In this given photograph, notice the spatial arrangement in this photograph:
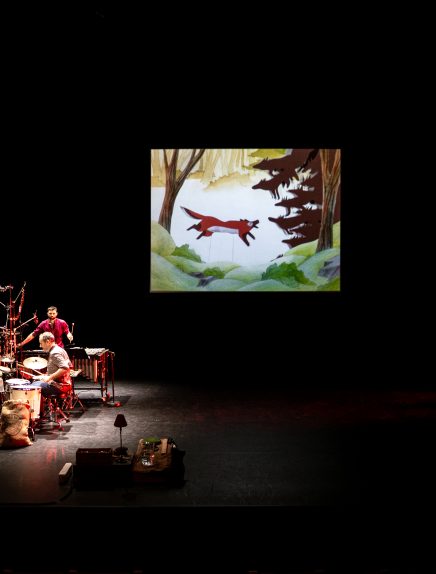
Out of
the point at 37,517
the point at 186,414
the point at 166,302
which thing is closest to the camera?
the point at 37,517

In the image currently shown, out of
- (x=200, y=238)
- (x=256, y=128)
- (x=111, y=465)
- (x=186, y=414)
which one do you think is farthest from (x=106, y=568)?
(x=256, y=128)

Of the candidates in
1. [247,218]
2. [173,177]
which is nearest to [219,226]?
[247,218]

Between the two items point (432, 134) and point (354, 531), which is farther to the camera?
point (432, 134)

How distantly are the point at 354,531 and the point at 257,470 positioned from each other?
50.8 inches

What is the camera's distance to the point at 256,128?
994 cm

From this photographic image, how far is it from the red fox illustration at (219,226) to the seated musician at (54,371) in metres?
3.70

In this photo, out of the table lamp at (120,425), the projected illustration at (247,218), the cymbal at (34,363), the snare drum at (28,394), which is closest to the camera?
the table lamp at (120,425)

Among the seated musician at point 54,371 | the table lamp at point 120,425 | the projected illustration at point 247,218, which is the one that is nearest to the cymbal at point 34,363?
the seated musician at point 54,371

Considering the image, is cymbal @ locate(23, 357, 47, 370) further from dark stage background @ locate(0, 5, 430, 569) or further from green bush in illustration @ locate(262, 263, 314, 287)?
green bush in illustration @ locate(262, 263, 314, 287)

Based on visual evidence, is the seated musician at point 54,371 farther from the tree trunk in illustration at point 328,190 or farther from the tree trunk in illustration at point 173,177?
the tree trunk in illustration at point 328,190

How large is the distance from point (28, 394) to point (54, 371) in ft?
1.11

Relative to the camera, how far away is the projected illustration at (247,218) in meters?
10.0

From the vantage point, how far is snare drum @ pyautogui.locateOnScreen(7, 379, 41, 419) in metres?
A: 6.62

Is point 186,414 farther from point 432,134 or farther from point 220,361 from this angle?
point 432,134
